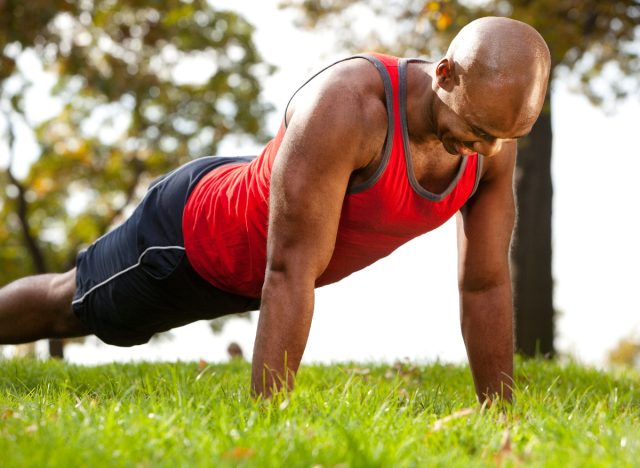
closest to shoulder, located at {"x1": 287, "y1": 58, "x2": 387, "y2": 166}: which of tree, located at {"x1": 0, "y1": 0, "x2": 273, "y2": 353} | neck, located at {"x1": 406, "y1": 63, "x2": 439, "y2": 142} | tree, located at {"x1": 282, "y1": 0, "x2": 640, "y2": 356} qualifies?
neck, located at {"x1": 406, "y1": 63, "x2": 439, "y2": 142}

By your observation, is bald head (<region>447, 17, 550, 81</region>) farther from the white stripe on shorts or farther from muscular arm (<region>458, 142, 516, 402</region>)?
the white stripe on shorts

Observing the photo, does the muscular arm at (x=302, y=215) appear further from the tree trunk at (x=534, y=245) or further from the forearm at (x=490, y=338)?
the tree trunk at (x=534, y=245)

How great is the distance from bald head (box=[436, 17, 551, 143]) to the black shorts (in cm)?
150

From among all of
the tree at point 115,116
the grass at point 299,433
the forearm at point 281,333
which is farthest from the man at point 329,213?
the tree at point 115,116

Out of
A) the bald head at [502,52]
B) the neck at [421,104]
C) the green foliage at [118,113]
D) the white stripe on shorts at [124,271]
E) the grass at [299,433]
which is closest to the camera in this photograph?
the grass at [299,433]

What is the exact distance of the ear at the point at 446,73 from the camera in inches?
116

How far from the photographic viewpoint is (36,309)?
4.13 m

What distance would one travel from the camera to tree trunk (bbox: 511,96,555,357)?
9352mm

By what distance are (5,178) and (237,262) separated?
1439cm

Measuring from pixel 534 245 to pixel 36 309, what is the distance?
6645 millimetres

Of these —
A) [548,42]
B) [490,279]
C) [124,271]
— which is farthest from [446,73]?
[548,42]

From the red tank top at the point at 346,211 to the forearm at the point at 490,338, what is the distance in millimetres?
439

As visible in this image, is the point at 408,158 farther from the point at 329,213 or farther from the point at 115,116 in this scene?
the point at 115,116

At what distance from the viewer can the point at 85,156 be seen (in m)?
17.0
